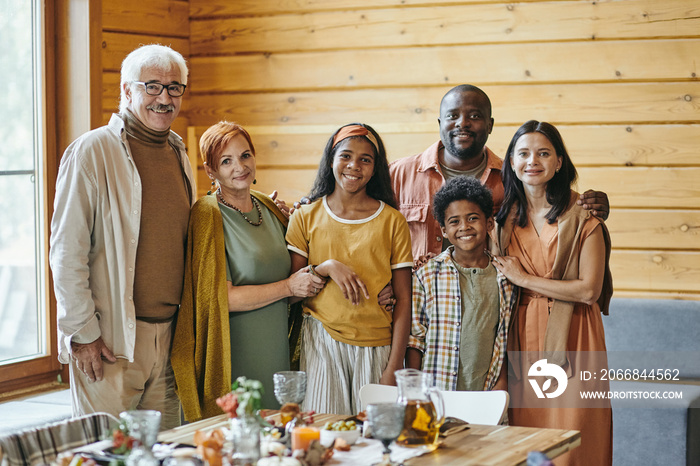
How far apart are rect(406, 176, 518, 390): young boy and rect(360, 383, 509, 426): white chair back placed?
32 cm

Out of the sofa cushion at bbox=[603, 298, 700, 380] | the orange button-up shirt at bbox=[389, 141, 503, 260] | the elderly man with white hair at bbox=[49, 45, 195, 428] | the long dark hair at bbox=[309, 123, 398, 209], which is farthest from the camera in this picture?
the sofa cushion at bbox=[603, 298, 700, 380]

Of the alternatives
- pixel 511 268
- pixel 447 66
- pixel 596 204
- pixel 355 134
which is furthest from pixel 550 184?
pixel 447 66

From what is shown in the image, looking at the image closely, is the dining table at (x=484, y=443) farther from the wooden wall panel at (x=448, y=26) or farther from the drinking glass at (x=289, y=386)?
the wooden wall panel at (x=448, y=26)

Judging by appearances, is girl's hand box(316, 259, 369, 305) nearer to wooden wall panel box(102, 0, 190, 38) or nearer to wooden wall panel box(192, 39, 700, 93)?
wooden wall panel box(192, 39, 700, 93)

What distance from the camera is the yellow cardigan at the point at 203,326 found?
7.98 feet

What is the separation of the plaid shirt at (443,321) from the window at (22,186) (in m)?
1.88

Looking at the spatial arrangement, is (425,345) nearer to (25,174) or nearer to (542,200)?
(542,200)

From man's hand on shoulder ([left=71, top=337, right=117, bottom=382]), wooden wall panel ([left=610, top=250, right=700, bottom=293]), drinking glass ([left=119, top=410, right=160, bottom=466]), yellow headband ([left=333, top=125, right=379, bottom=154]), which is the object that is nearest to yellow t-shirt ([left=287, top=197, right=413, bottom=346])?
yellow headband ([left=333, top=125, right=379, bottom=154])

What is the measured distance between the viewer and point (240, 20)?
435cm

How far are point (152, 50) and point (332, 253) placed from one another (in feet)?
2.87

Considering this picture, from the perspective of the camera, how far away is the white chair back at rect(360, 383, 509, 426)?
82.4 inches

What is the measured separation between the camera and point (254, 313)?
252 cm

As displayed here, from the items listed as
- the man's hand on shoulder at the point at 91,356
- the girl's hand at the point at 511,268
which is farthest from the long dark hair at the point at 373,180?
the man's hand on shoulder at the point at 91,356

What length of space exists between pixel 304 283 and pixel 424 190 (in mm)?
727
